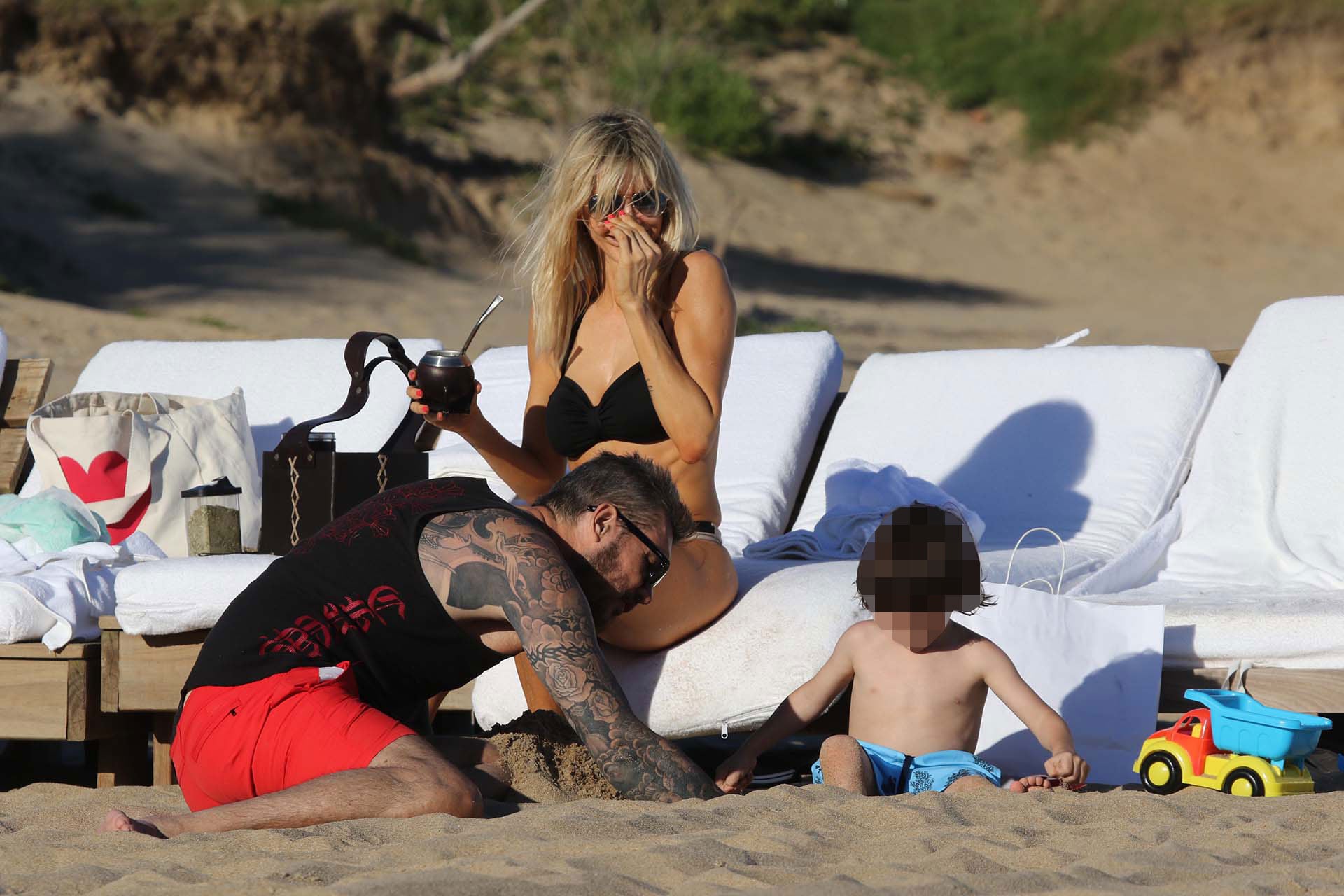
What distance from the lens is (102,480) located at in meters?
4.04

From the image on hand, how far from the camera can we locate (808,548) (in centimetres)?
→ 368

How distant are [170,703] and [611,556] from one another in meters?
1.14

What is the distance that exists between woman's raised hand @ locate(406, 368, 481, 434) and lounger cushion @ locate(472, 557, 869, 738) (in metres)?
0.58

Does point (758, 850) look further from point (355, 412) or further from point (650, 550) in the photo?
point (355, 412)

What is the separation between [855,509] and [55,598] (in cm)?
204

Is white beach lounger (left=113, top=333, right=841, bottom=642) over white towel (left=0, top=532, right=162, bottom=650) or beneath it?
over

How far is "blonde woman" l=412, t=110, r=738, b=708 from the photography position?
3031 mm

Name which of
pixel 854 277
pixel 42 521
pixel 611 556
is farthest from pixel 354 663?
pixel 854 277

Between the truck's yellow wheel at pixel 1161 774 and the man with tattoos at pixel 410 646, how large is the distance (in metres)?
0.90

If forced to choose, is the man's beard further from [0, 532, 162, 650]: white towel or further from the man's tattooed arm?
[0, 532, 162, 650]: white towel

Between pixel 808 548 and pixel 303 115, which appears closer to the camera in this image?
pixel 808 548

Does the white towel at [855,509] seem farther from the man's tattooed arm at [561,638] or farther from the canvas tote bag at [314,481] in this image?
the man's tattooed arm at [561,638]

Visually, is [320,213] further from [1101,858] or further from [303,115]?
[1101,858]

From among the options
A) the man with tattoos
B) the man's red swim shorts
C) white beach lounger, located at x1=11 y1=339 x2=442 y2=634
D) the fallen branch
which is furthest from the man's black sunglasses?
the fallen branch
